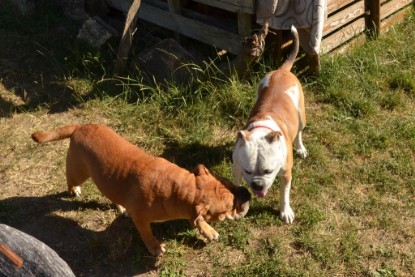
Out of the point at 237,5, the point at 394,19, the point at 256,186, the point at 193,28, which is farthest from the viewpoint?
the point at 394,19

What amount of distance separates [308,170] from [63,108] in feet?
10.4

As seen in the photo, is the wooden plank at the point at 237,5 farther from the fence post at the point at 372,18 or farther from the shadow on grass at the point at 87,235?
the shadow on grass at the point at 87,235

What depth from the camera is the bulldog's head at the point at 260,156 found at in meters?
3.57

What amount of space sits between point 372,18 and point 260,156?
3.92 m

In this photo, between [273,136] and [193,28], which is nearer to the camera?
[273,136]

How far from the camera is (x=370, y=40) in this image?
647 centimetres

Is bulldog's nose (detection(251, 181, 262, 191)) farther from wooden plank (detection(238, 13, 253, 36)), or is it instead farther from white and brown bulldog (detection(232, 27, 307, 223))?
wooden plank (detection(238, 13, 253, 36))

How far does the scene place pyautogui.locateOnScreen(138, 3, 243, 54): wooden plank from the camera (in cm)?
566

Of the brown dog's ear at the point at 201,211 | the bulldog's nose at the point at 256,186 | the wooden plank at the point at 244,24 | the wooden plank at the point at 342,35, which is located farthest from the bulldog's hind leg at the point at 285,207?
the wooden plank at the point at 342,35

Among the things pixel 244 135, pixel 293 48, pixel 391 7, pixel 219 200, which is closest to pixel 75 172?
pixel 219 200

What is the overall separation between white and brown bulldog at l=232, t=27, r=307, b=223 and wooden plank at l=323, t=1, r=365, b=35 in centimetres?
133

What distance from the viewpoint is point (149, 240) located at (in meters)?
3.85

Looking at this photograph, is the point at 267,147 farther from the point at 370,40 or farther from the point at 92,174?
the point at 370,40

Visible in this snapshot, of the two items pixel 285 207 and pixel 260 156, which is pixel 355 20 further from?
pixel 260 156
